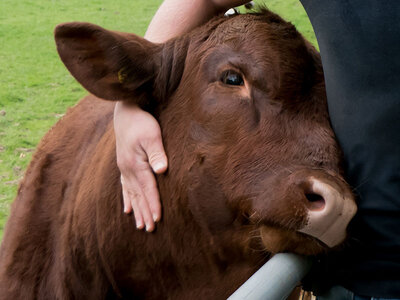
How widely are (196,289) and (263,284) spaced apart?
42.3 inches

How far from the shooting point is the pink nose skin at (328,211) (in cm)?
167

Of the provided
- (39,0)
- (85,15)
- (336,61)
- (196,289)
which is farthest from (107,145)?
(39,0)

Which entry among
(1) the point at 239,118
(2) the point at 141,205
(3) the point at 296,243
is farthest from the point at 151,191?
(3) the point at 296,243

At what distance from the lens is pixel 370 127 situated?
5.57 feet

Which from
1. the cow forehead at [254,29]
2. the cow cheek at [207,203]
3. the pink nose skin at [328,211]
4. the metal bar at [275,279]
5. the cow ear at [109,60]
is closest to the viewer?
the metal bar at [275,279]

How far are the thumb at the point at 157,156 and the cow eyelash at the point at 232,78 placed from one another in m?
0.35

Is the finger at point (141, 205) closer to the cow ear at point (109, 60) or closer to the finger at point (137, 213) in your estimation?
the finger at point (137, 213)

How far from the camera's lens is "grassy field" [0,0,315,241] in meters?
6.99

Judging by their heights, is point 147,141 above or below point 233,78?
below

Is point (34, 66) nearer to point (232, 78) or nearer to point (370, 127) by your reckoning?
point (232, 78)

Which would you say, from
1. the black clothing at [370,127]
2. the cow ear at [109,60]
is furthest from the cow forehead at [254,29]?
the black clothing at [370,127]

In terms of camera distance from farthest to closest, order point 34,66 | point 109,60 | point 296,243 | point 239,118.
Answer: point 34,66 < point 109,60 < point 239,118 < point 296,243

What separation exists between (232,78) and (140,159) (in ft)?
1.52

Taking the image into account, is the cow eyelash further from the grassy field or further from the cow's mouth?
the grassy field
